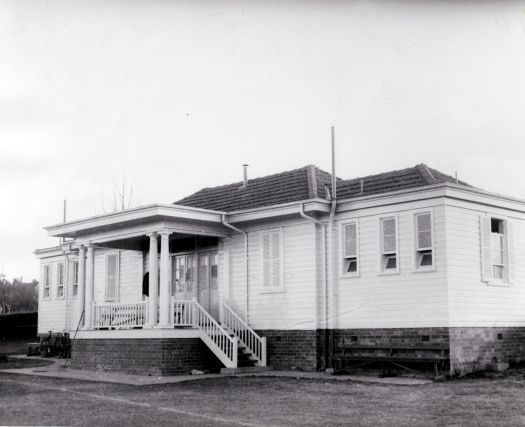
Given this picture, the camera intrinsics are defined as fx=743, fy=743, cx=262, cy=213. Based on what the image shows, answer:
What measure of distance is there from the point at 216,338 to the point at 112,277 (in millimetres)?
7135

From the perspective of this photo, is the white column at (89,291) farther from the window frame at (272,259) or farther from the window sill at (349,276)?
the window sill at (349,276)

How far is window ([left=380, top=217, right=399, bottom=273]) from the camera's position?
17.5 meters

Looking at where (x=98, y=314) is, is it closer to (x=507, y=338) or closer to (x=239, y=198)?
(x=239, y=198)

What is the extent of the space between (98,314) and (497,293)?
11.0 m

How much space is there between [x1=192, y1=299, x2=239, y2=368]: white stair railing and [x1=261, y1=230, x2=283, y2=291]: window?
5.57 feet

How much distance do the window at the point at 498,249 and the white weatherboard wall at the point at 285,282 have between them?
4.21m

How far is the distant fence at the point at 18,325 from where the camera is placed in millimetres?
41156

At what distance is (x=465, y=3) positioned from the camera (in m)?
10.5

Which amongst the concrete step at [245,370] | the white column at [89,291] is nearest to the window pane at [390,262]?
the concrete step at [245,370]

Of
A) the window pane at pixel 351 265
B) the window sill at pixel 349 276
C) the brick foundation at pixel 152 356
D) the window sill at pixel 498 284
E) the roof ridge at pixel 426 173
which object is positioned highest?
the roof ridge at pixel 426 173

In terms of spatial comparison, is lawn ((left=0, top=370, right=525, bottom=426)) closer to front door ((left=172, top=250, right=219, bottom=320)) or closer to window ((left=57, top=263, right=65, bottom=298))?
front door ((left=172, top=250, right=219, bottom=320))

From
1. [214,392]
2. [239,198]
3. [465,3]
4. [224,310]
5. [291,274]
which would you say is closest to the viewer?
[465,3]

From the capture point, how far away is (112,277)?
2512 cm

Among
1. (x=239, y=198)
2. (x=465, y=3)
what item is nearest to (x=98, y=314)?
(x=239, y=198)
